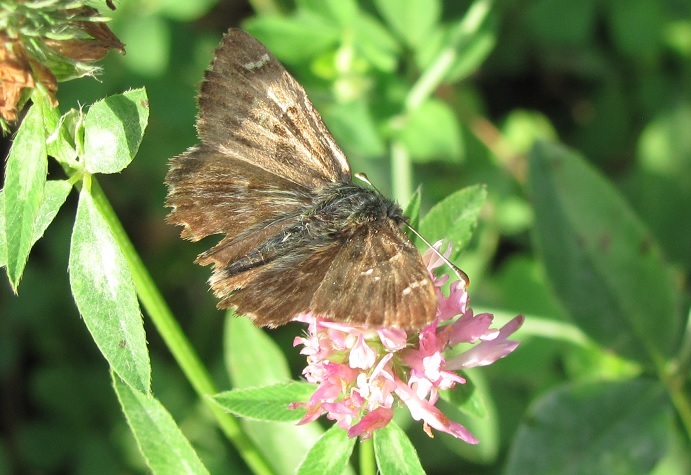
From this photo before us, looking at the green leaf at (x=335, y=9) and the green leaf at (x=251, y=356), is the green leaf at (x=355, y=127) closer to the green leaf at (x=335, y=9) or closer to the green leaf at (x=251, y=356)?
the green leaf at (x=335, y=9)

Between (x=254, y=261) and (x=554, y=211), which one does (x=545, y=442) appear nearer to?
(x=554, y=211)

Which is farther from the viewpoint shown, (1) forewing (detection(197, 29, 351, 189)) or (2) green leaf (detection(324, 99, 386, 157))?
(2) green leaf (detection(324, 99, 386, 157))

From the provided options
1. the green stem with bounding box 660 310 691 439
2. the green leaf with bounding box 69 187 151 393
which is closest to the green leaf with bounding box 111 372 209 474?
the green leaf with bounding box 69 187 151 393

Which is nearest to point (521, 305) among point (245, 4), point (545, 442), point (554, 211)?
point (554, 211)

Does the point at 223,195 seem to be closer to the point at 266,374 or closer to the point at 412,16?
the point at 266,374

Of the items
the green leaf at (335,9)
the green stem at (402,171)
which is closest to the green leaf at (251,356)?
the green stem at (402,171)

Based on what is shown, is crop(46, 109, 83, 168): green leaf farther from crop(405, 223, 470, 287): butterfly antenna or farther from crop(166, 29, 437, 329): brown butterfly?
crop(405, 223, 470, 287): butterfly antenna
